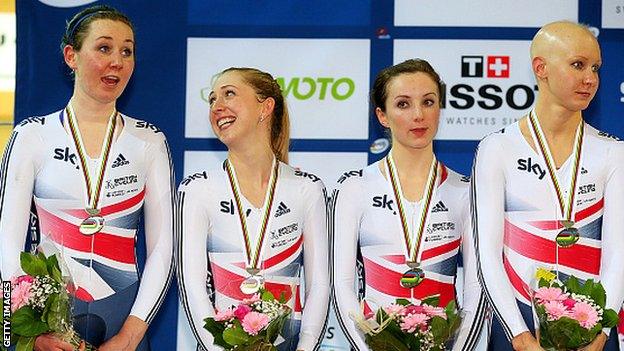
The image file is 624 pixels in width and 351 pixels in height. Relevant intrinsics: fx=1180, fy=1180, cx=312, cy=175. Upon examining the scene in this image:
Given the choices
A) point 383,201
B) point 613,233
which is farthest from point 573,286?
point 383,201

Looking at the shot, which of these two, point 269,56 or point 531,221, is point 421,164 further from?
point 269,56

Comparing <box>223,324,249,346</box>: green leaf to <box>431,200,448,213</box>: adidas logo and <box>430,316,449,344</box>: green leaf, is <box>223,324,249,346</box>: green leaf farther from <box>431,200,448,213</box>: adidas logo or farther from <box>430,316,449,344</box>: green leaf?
<box>431,200,448,213</box>: adidas logo

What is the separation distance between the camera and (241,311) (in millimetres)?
3992

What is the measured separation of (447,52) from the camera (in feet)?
18.9

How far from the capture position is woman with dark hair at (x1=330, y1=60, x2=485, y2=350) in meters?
4.52

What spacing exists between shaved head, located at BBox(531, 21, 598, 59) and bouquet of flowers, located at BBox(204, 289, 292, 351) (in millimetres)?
1405

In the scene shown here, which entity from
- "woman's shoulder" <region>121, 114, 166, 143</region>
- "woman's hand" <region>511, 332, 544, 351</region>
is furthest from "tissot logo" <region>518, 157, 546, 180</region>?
"woman's shoulder" <region>121, 114, 166, 143</region>

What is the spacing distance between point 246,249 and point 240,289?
159 mm

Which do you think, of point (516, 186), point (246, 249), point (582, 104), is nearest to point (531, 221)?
point (516, 186)

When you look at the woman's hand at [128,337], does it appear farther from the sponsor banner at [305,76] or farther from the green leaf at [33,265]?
the sponsor banner at [305,76]

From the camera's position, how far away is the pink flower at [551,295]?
3959mm

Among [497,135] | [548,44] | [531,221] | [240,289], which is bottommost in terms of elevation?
[240,289]

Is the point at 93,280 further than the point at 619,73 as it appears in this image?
→ No

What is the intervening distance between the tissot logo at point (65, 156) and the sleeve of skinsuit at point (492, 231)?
1.54 meters
